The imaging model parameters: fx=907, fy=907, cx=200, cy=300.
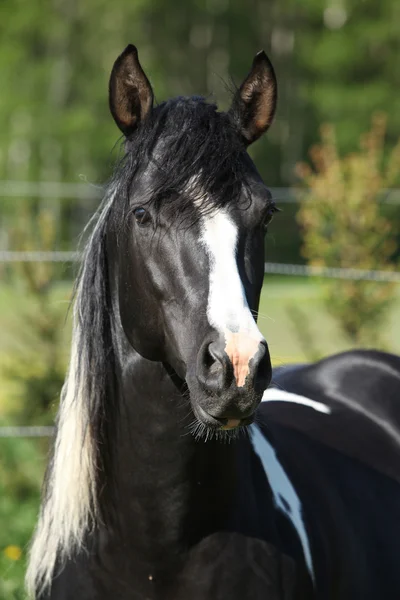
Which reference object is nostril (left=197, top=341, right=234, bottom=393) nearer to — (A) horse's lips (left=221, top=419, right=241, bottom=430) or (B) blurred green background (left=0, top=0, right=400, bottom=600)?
(A) horse's lips (left=221, top=419, right=241, bottom=430)

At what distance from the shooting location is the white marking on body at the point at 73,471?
2309 millimetres

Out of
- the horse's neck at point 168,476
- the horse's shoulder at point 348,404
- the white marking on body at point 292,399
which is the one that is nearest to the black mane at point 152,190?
the horse's neck at point 168,476

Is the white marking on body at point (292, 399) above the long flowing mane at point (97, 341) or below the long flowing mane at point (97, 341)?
below

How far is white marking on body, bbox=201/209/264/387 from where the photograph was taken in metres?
1.84

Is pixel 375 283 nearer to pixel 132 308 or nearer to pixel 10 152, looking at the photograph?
pixel 132 308

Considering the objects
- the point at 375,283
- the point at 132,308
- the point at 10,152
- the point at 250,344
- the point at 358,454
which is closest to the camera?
the point at 250,344

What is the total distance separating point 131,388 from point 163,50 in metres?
31.1

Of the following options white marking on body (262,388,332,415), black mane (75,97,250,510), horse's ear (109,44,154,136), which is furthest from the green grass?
horse's ear (109,44,154,136)

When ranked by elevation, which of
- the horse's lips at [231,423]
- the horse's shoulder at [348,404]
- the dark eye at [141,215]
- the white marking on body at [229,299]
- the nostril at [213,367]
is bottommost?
the horse's shoulder at [348,404]

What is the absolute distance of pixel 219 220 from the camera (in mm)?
2051

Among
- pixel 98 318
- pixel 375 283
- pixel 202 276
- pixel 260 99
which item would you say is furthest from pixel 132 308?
pixel 375 283

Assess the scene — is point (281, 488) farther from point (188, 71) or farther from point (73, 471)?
point (188, 71)

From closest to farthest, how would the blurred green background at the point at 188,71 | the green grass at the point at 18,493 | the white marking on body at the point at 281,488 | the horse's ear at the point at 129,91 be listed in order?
the horse's ear at the point at 129,91 → the white marking on body at the point at 281,488 → the green grass at the point at 18,493 → the blurred green background at the point at 188,71

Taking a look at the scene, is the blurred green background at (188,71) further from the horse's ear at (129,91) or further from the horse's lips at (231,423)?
the horse's lips at (231,423)
